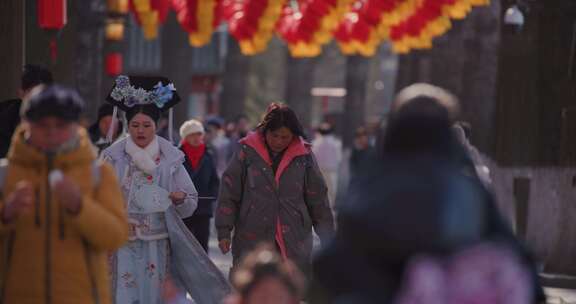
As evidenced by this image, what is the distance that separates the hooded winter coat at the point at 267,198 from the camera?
34.4 ft

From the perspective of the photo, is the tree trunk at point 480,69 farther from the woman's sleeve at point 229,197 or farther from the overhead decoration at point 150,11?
the woman's sleeve at point 229,197

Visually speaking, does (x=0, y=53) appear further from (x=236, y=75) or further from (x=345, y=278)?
(x=236, y=75)

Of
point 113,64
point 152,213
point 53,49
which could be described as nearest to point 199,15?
point 53,49

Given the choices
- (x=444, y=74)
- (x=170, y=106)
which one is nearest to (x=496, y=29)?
(x=444, y=74)

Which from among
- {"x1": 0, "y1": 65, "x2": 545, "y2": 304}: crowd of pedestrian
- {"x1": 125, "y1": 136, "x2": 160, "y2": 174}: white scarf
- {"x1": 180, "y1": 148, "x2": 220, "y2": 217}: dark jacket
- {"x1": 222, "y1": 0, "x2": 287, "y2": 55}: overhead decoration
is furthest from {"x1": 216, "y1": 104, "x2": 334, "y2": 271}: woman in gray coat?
{"x1": 222, "y1": 0, "x2": 287, "y2": 55}: overhead decoration

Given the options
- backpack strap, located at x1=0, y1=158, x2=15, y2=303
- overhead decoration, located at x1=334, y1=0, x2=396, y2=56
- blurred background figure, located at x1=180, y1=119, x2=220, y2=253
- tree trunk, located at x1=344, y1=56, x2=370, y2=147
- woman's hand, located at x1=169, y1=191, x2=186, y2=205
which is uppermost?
overhead decoration, located at x1=334, y1=0, x2=396, y2=56

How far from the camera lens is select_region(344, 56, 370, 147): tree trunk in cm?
Result: 4100

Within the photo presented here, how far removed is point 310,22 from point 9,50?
7.51 m

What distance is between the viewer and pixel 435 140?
5.64 meters

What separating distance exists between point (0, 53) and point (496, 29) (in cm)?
1018

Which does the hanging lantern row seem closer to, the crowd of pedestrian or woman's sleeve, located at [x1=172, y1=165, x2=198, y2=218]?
woman's sleeve, located at [x1=172, y1=165, x2=198, y2=218]

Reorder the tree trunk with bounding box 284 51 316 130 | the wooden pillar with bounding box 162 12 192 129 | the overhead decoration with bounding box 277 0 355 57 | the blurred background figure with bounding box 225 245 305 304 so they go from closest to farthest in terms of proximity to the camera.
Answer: the blurred background figure with bounding box 225 245 305 304
the overhead decoration with bounding box 277 0 355 57
the wooden pillar with bounding box 162 12 192 129
the tree trunk with bounding box 284 51 316 130

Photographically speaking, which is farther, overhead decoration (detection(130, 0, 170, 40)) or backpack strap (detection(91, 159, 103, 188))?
overhead decoration (detection(130, 0, 170, 40))

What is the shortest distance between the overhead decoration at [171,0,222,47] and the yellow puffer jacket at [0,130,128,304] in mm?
11450
